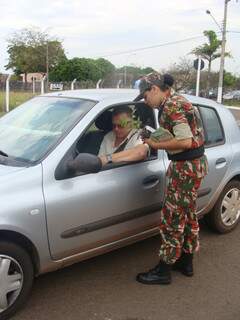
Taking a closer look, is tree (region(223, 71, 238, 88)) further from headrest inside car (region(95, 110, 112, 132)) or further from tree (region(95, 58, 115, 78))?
headrest inside car (region(95, 110, 112, 132))

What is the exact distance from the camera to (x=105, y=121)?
13.4 ft

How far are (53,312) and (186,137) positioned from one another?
161 cm

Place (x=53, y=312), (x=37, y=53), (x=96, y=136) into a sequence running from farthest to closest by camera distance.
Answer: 1. (x=37, y=53)
2. (x=96, y=136)
3. (x=53, y=312)

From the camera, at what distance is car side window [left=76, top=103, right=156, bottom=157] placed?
3861mm

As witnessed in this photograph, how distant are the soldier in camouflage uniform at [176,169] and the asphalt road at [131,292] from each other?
0.67ft

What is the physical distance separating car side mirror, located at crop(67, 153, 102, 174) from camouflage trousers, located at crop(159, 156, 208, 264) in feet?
2.26

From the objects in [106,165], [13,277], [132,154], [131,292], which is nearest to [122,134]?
[132,154]

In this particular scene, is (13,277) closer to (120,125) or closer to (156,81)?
(120,125)

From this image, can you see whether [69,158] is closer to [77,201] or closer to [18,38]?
[77,201]

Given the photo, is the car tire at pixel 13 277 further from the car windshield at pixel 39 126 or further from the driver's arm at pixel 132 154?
the driver's arm at pixel 132 154

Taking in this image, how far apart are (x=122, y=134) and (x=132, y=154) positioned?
33 centimetres

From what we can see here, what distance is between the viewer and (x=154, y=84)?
358 cm

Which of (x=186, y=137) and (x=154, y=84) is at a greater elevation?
(x=154, y=84)

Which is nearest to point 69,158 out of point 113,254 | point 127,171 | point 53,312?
point 127,171
